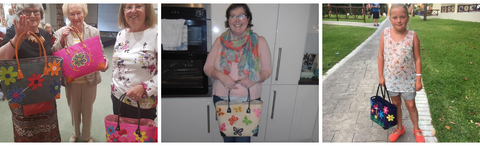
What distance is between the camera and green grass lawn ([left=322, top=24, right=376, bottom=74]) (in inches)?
78.0

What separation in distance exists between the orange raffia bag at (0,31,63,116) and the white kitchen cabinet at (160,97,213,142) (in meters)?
0.70

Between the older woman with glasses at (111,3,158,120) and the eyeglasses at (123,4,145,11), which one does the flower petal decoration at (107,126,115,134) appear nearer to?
the older woman with glasses at (111,3,158,120)

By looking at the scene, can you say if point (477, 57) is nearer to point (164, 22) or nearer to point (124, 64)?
point (164, 22)

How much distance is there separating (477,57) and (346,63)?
2.68 feet

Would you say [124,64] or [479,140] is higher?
→ [124,64]

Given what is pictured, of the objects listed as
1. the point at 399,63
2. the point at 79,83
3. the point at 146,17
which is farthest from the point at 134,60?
the point at 399,63

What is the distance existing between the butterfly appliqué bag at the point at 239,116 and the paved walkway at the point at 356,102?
0.68 metres

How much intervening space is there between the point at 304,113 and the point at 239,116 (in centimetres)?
64

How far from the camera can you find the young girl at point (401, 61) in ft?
5.53

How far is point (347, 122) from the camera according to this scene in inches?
81.9

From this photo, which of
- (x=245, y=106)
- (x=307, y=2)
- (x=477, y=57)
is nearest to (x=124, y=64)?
(x=245, y=106)

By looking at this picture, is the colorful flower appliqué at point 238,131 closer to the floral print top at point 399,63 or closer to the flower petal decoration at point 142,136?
the flower petal decoration at point 142,136

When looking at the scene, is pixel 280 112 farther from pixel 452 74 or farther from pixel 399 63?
pixel 452 74

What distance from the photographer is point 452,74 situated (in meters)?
1.82
